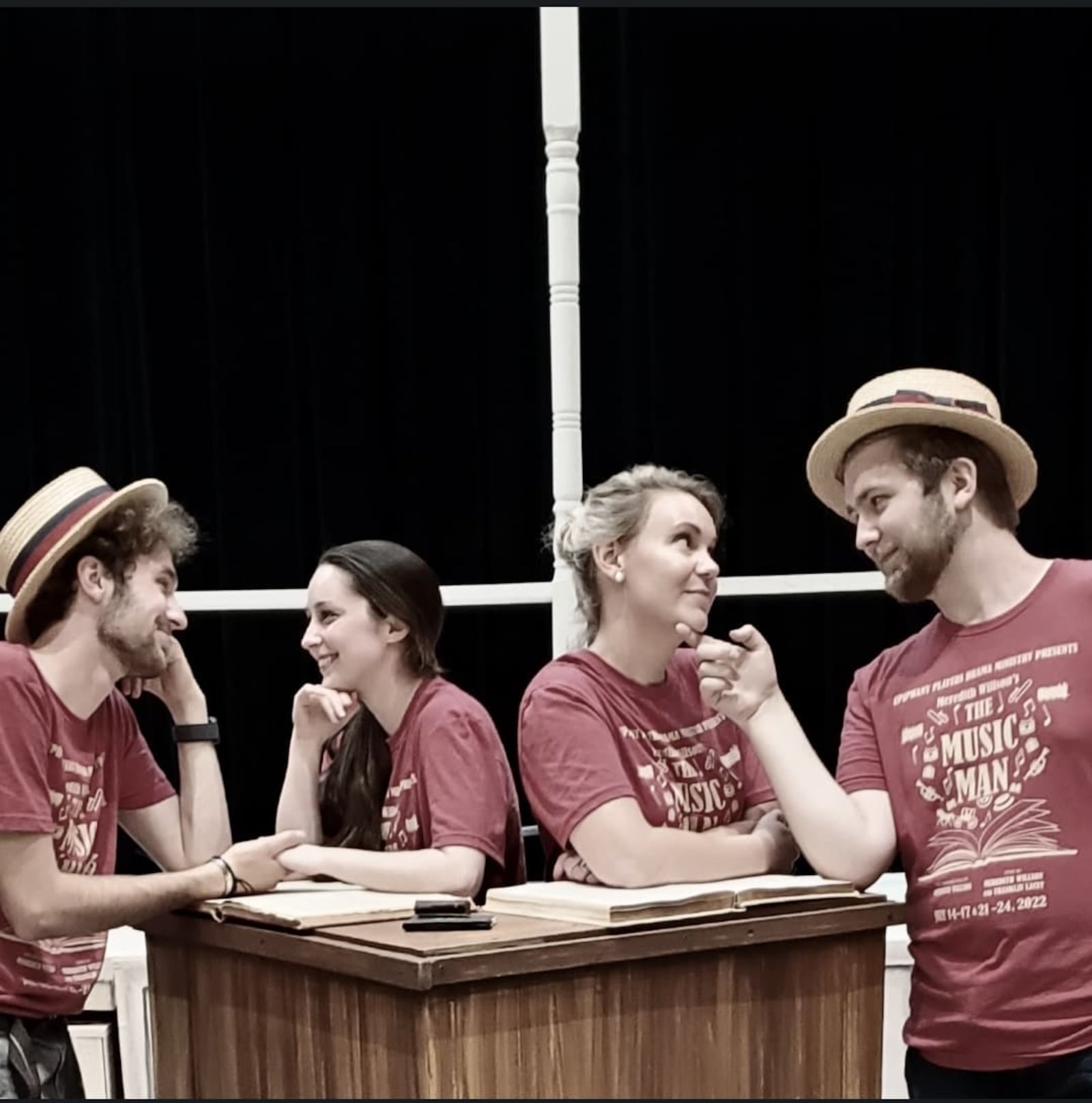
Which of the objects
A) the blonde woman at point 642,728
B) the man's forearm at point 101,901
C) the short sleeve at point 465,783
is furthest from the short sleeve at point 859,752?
the man's forearm at point 101,901

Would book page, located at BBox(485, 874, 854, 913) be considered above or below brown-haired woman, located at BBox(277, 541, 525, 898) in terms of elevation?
below

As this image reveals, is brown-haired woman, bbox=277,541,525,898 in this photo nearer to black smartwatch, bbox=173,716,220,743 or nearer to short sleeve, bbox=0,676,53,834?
black smartwatch, bbox=173,716,220,743

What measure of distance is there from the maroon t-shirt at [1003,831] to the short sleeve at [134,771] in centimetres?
104

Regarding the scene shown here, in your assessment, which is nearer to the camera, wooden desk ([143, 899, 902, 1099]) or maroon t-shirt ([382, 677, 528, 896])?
wooden desk ([143, 899, 902, 1099])

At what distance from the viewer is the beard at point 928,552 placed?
2182 millimetres

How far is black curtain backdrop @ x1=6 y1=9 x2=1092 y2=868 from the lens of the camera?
3.80 m

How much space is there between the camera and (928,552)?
86.0 inches

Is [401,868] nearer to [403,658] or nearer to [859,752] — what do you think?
[403,658]

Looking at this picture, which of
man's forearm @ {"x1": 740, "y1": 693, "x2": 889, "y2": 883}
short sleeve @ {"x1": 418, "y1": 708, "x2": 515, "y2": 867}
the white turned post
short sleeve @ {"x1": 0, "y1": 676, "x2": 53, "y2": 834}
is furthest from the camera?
the white turned post

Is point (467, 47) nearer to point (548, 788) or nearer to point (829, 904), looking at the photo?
point (548, 788)

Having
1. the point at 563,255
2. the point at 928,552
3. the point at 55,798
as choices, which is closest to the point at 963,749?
the point at 928,552

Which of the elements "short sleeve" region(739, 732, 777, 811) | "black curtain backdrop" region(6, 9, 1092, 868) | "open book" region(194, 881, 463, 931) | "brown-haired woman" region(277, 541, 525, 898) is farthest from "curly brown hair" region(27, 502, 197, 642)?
"black curtain backdrop" region(6, 9, 1092, 868)

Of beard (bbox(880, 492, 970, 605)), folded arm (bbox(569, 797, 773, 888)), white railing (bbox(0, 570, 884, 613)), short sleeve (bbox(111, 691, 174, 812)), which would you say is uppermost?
beard (bbox(880, 492, 970, 605))

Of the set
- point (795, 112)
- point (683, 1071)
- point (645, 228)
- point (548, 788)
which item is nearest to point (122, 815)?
point (548, 788)
